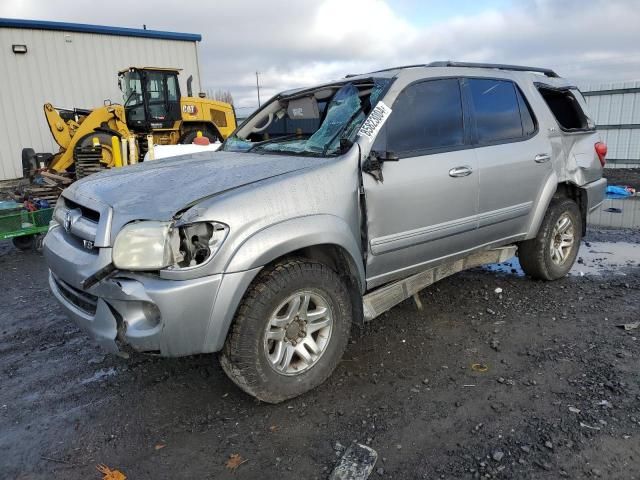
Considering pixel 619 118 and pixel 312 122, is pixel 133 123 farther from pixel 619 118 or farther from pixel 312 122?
pixel 619 118

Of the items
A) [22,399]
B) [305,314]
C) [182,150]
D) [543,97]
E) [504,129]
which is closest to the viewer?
[305,314]

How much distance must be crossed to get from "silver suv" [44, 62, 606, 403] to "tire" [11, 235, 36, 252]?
14.4 feet

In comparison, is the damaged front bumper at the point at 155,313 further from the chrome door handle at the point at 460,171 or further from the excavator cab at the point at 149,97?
the excavator cab at the point at 149,97

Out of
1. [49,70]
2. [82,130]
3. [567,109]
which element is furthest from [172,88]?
[567,109]

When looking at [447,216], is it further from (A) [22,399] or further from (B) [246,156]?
(A) [22,399]

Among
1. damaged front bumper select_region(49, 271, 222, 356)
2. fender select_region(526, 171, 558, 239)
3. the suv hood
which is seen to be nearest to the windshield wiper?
the suv hood

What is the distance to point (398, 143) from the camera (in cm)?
324

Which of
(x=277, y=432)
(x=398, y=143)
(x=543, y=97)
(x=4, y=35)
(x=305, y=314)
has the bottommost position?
(x=277, y=432)

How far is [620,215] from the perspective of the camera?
795cm

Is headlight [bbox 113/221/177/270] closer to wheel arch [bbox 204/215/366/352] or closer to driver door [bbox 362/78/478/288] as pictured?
wheel arch [bbox 204/215/366/352]

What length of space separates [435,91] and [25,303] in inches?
170

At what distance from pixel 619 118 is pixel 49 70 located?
17.5 metres

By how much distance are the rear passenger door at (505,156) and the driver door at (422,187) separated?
0.43 ft

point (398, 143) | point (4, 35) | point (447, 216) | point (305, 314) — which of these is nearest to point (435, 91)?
point (398, 143)
